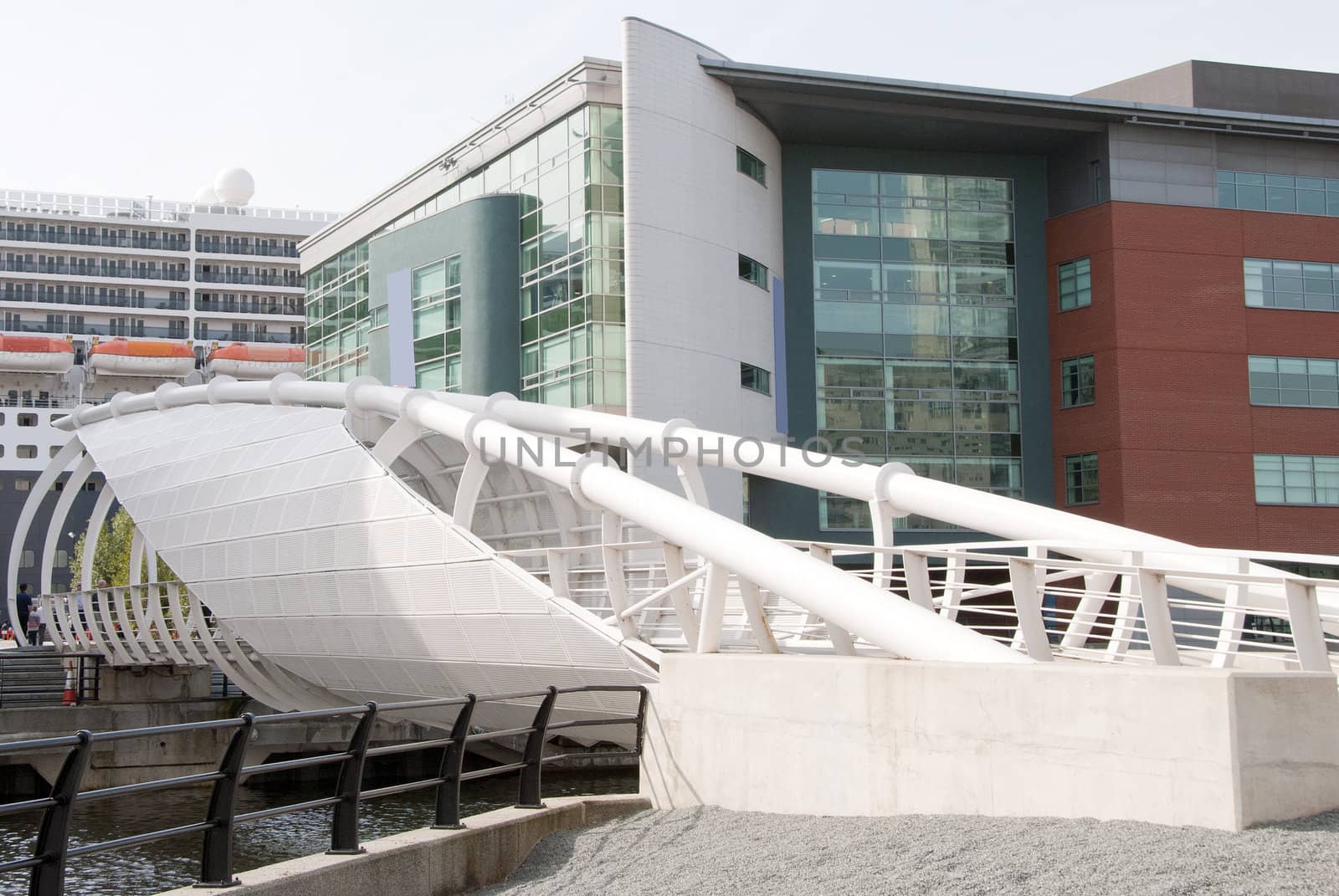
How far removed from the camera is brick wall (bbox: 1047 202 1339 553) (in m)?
38.0

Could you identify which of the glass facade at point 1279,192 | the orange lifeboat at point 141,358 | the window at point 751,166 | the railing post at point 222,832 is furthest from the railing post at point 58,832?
A: the orange lifeboat at point 141,358

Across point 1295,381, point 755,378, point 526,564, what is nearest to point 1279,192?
point 1295,381

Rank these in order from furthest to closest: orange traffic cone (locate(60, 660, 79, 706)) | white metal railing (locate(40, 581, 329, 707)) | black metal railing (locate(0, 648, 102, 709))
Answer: black metal railing (locate(0, 648, 102, 709)) → orange traffic cone (locate(60, 660, 79, 706)) → white metal railing (locate(40, 581, 329, 707))

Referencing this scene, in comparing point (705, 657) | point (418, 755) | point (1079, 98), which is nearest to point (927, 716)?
point (705, 657)

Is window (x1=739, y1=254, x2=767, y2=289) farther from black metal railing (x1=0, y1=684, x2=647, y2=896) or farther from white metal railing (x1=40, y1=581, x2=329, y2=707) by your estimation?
black metal railing (x1=0, y1=684, x2=647, y2=896)

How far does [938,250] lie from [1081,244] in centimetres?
421

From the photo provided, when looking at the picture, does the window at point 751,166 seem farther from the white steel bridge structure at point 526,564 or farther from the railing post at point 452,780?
the railing post at point 452,780

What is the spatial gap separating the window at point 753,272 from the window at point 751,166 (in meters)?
2.44

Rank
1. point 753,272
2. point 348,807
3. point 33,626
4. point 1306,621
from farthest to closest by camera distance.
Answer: point 33,626
point 753,272
point 1306,621
point 348,807

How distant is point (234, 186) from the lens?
327 ft

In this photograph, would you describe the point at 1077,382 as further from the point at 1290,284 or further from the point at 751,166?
the point at 751,166

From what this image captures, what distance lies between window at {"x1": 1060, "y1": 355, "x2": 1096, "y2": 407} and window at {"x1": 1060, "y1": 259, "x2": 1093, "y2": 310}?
1679 millimetres

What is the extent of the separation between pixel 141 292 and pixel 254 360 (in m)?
11.2

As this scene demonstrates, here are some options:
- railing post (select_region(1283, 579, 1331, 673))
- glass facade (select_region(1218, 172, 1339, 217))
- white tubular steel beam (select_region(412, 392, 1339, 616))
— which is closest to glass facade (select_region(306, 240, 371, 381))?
white tubular steel beam (select_region(412, 392, 1339, 616))
